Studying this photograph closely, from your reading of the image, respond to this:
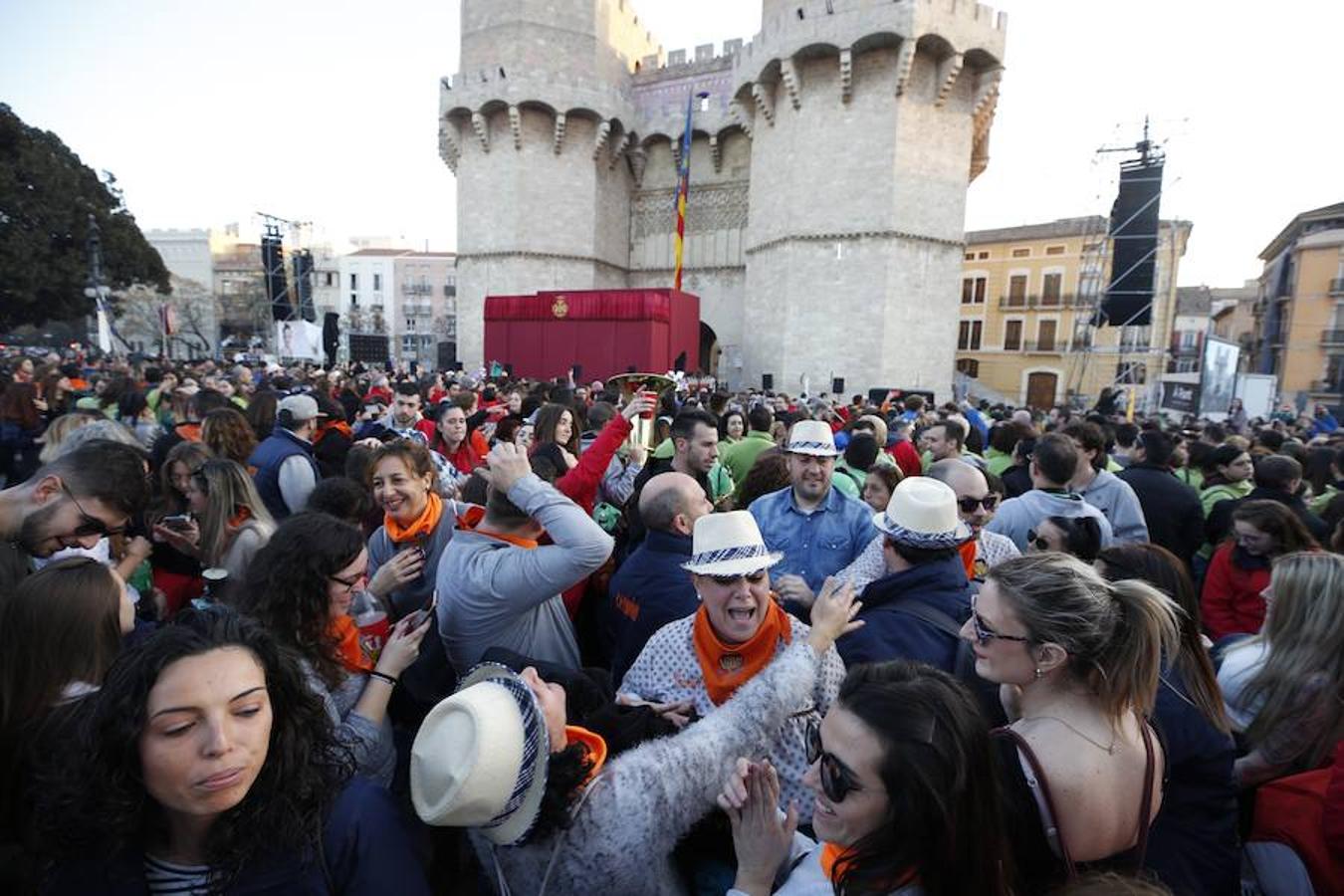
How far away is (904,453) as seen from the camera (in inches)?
223

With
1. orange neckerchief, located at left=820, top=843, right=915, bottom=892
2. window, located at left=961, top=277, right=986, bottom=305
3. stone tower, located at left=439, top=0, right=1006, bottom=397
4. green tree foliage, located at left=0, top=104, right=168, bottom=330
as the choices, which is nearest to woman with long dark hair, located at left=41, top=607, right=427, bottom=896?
orange neckerchief, located at left=820, top=843, right=915, bottom=892

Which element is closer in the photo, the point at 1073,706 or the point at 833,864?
the point at 833,864

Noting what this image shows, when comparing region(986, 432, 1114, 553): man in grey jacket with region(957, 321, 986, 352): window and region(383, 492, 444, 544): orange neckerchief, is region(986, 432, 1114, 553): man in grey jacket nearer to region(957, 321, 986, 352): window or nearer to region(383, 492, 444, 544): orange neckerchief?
region(383, 492, 444, 544): orange neckerchief

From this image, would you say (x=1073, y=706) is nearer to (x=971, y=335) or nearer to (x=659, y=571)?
(x=659, y=571)

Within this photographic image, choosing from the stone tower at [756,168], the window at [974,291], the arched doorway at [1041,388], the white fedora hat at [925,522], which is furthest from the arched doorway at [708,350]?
the white fedora hat at [925,522]

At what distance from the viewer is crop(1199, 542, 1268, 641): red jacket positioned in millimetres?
3120

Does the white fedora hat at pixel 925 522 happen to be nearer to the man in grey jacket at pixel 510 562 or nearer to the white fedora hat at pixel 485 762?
the man in grey jacket at pixel 510 562

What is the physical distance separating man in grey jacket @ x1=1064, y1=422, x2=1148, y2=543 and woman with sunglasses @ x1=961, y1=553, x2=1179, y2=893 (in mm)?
2971

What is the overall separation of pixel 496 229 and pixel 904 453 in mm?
23339

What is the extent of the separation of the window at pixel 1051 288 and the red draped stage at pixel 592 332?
18868 millimetres

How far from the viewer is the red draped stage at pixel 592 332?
21.5 m

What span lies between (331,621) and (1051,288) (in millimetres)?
36191

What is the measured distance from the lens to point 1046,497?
3.86 m

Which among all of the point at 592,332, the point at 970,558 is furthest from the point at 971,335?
the point at 970,558
